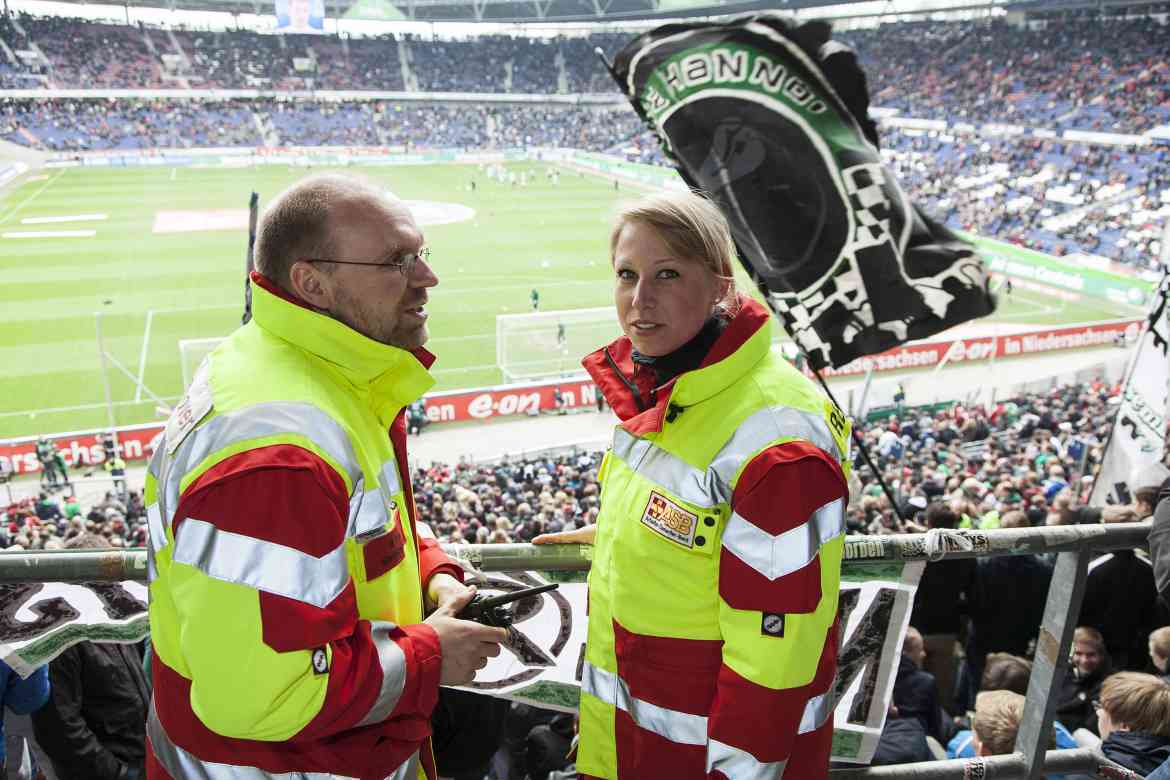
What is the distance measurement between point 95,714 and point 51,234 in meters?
38.5

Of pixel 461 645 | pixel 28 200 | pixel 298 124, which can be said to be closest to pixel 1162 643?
pixel 461 645

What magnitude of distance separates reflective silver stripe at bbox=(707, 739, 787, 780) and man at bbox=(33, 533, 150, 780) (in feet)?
5.95

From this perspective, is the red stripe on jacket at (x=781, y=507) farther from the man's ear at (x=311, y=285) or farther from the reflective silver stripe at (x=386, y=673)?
the man's ear at (x=311, y=285)

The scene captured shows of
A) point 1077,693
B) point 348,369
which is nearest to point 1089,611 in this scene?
point 1077,693

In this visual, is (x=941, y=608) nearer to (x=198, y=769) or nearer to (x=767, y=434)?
(x=767, y=434)

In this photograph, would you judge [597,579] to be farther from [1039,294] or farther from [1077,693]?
[1039,294]

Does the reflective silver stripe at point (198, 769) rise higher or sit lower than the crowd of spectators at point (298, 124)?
lower

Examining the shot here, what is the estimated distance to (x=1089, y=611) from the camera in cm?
454

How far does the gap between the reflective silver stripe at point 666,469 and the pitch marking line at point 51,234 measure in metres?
38.6

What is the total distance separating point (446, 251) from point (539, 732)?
3306 centimetres

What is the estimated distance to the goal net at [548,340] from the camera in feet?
75.1

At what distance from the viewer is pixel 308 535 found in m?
1.59

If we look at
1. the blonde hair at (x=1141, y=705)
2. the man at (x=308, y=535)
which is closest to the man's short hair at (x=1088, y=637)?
the blonde hair at (x=1141, y=705)

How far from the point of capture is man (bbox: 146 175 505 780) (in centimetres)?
157
